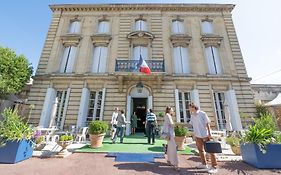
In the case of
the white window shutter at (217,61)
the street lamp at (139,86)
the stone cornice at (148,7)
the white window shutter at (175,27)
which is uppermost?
the stone cornice at (148,7)

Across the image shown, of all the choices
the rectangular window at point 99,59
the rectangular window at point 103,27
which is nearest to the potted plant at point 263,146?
the rectangular window at point 99,59

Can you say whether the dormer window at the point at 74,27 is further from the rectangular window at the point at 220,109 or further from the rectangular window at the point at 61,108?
the rectangular window at the point at 220,109

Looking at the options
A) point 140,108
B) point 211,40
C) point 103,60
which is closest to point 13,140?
point 140,108

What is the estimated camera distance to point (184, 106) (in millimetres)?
11906

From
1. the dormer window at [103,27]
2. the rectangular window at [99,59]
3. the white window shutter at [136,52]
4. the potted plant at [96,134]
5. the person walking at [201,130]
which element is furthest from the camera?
the dormer window at [103,27]

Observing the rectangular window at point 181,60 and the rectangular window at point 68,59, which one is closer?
the rectangular window at point 181,60

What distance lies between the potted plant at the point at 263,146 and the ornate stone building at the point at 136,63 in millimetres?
6400

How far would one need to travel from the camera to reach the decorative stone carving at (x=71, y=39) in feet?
44.5

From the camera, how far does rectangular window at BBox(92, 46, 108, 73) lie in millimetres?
12945

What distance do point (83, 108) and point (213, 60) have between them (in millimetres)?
11514

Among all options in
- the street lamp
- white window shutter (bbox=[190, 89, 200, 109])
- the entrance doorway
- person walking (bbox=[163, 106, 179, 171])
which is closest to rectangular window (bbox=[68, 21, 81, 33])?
the street lamp

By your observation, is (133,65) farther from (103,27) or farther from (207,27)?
(207,27)

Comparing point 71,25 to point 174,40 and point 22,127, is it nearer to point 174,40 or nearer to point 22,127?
point 174,40

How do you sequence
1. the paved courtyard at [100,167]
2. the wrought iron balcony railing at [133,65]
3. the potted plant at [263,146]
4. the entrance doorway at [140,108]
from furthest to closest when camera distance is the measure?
the entrance doorway at [140,108] → the wrought iron balcony railing at [133,65] → the potted plant at [263,146] → the paved courtyard at [100,167]
